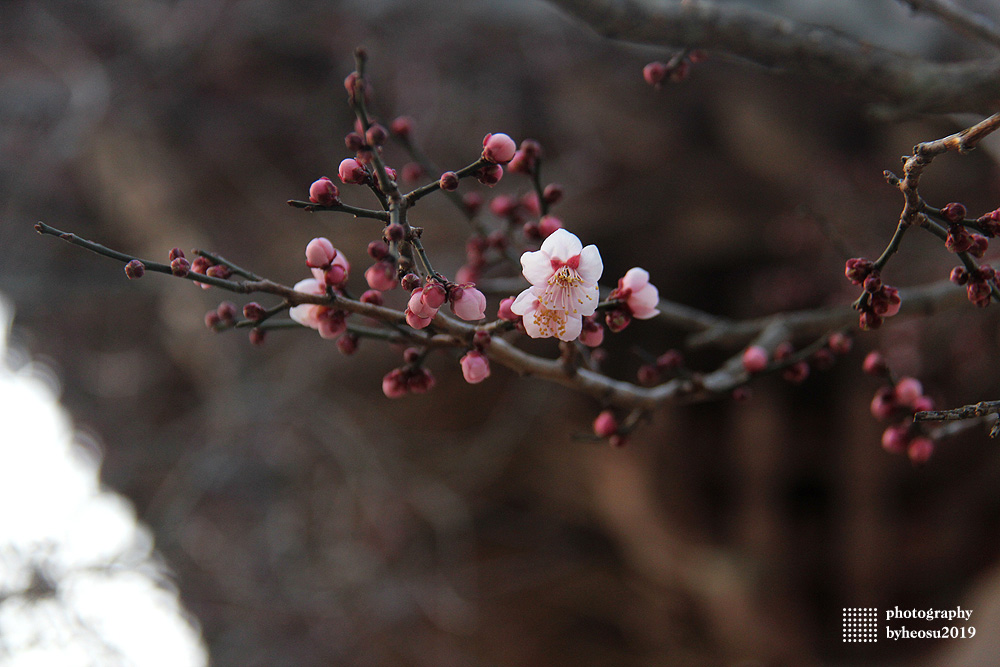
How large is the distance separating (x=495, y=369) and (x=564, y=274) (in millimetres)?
2705

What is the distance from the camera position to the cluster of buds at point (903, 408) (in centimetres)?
97

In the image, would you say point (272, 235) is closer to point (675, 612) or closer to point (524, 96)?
point (524, 96)

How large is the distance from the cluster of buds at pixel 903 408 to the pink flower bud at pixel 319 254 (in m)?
0.82

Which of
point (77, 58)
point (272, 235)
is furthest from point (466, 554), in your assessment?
point (77, 58)

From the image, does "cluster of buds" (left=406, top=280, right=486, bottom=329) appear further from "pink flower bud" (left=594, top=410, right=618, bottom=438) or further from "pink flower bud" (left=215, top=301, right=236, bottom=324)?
"pink flower bud" (left=594, top=410, right=618, bottom=438)

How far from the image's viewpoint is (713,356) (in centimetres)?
338

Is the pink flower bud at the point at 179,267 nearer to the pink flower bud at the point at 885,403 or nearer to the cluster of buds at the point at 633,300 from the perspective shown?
the cluster of buds at the point at 633,300

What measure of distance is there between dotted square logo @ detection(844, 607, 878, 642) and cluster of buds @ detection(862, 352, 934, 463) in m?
1.09

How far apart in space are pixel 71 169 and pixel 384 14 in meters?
2.02

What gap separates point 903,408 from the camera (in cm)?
102

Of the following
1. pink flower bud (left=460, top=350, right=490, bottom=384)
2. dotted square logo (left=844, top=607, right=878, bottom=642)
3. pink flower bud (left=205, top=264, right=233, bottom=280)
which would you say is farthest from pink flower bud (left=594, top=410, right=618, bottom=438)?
dotted square logo (left=844, top=607, right=878, bottom=642)

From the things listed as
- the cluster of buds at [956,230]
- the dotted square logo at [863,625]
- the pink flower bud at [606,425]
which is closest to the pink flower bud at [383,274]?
the pink flower bud at [606,425]

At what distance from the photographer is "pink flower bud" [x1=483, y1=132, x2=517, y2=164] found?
662mm

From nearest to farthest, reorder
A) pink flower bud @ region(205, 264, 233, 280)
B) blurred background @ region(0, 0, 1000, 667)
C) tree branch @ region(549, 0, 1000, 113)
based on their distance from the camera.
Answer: pink flower bud @ region(205, 264, 233, 280), tree branch @ region(549, 0, 1000, 113), blurred background @ region(0, 0, 1000, 667)
